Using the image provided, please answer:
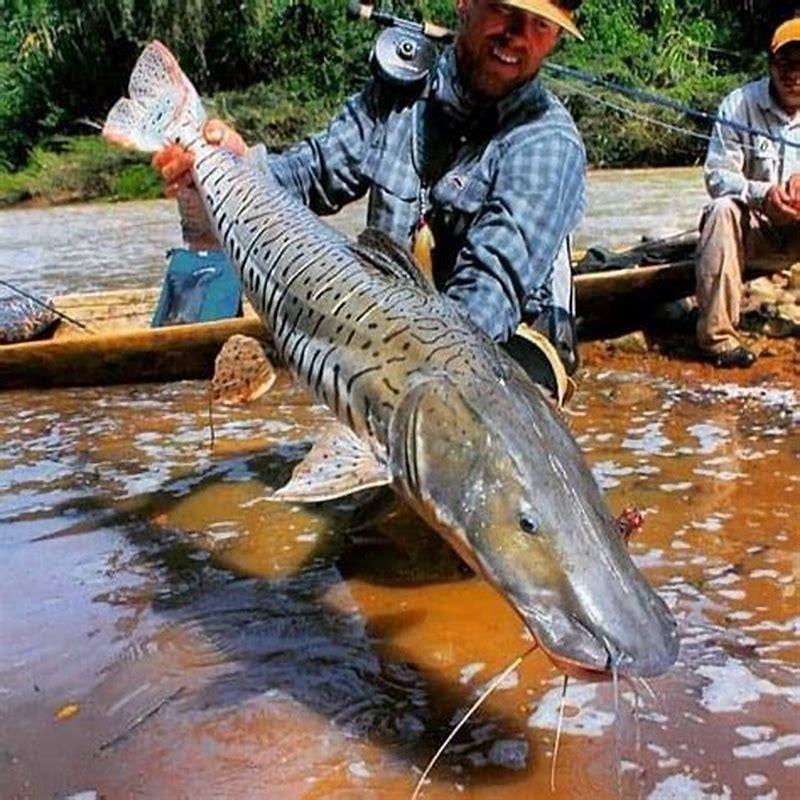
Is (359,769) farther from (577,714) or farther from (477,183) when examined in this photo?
(477,183)

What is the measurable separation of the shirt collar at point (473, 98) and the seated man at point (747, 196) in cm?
258

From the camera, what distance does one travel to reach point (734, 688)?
9.91 feet

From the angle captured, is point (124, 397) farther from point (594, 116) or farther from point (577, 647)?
point (594, 116)

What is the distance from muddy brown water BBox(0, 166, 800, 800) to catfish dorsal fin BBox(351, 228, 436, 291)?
100 centimetres

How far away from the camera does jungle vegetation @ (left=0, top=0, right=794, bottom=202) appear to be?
28.6m

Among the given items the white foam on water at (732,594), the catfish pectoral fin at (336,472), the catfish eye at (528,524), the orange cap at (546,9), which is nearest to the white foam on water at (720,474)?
the white foam on water at (732,594)

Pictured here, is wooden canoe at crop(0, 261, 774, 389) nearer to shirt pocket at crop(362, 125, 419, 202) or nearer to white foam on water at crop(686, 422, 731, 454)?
white foam on water at crop(686, 422, 731, 454)

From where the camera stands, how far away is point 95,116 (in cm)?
3531

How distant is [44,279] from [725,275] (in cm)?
865

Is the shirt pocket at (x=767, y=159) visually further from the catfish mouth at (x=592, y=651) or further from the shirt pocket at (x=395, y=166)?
the catfish mouth at (x=592, y=651)

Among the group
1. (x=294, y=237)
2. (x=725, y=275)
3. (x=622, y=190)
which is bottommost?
(x=622, y=190)

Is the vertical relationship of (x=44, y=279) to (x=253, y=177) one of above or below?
below

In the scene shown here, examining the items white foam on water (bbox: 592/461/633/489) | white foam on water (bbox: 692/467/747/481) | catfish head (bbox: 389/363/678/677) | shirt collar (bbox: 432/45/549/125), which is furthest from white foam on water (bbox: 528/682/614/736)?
shirt collar (bbox: 432/45/549/125)

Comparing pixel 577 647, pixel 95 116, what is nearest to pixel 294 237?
pixel 577 647
